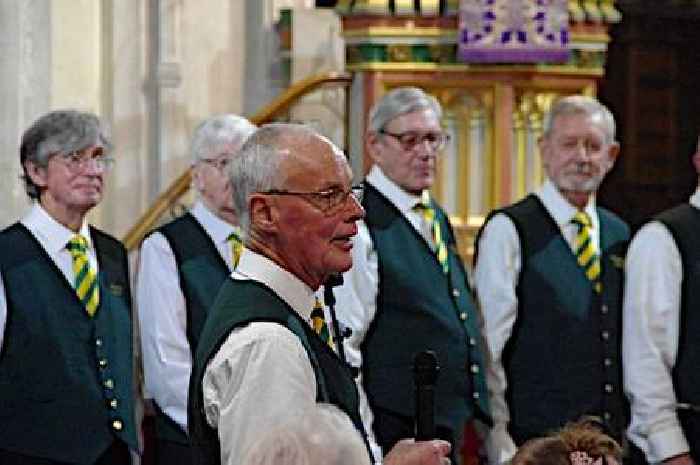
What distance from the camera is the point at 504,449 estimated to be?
5.80 metres

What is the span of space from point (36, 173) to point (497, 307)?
122 cm

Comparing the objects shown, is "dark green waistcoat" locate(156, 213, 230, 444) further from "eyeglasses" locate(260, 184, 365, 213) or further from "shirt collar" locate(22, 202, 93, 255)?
"eyeglasses" locate(260, 184, 365, 213)

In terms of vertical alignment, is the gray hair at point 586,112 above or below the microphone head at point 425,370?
above

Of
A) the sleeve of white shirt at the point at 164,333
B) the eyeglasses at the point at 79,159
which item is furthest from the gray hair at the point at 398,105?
the eyeglasses at the point at 79,159

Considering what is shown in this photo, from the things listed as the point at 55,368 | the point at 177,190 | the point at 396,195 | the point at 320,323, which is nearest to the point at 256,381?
the point at 320,323

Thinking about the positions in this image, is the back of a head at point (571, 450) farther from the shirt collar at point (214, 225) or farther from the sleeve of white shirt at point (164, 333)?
the shirt collar at point (214, 225)

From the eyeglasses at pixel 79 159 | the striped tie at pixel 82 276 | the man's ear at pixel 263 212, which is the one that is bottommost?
the striped tie at pixel 82 276

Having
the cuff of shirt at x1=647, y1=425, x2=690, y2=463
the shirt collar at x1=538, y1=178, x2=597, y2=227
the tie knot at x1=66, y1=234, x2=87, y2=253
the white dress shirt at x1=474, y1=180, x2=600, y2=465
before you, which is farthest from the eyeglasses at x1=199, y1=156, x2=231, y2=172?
the cuff of shirt at x1=647, y1=425, x2=690, y2=463

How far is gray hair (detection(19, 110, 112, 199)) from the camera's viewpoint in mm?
5492

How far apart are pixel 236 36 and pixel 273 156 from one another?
658cm

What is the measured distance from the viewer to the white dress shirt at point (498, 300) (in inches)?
231

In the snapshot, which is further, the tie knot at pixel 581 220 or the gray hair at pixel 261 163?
the tie knot at pixel 581 220

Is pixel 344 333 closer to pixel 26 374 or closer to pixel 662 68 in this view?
pixel 26 374

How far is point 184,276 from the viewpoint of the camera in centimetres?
585
